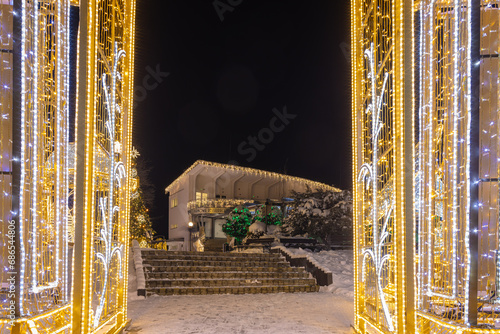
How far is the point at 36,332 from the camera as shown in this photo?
11.8 ft

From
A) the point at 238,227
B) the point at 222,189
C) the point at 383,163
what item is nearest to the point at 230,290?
the point at 383,163

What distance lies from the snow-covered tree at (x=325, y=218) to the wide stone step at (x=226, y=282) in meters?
4.89

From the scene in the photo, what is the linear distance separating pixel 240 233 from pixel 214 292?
405 inches

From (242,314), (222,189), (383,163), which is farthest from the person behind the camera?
(222,189)

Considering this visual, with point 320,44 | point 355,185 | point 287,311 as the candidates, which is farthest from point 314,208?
point 355,185

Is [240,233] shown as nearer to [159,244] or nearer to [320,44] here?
[159,244]

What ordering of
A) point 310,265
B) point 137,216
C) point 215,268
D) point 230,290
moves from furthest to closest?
point 137,216, point 310,265, point 215,268, point 230,290

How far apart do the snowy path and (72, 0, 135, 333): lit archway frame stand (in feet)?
3.50

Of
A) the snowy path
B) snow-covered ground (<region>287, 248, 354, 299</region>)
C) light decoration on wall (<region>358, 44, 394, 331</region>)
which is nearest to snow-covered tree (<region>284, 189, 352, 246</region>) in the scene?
snow-covered ground (<region>287, 248, 354, 299</region>)

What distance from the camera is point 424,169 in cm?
488

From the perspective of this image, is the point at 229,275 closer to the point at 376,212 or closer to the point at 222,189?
the point at 376,212

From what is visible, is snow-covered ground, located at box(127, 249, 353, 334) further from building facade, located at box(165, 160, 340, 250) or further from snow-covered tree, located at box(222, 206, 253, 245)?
building facade, located at box(165, 160, 340, 250)

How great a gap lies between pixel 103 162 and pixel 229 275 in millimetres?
7227

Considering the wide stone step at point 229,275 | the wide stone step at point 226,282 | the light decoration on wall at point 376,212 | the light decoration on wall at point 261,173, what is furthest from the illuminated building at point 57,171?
the light decoration on wall at point 261,173
